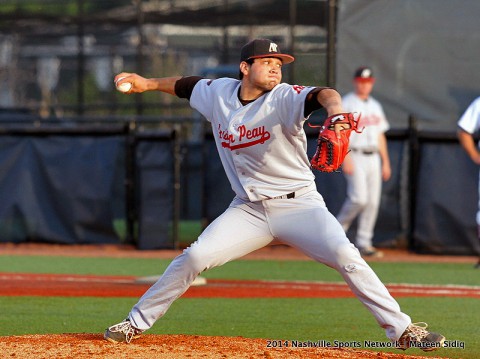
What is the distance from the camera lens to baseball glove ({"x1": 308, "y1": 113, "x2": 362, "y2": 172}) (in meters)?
5.46

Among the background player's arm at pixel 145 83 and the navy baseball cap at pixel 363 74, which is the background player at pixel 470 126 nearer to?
the navy baseball cap at pixel 363 74

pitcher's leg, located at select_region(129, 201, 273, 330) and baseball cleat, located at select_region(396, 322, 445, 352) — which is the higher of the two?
pitcher's leg, located at select_region(129, 201, 273, 330)

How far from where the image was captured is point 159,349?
599 centimetres

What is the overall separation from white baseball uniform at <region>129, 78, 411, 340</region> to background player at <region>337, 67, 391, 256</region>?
638cm

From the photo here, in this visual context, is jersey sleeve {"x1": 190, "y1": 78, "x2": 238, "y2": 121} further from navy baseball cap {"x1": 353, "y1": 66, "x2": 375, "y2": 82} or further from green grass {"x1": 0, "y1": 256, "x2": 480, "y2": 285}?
navy baseball cap {"x1": 353, "y1": 66, "x2": 375, "y2": 82}

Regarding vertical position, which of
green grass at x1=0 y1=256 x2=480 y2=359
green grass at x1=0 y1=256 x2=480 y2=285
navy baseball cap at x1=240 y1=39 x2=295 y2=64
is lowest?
green grass at x1=0 y1=256 x2=480 y2=285

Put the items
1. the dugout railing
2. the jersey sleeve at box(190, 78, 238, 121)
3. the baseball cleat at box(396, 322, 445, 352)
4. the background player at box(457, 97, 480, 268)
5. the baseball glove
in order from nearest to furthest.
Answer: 1. the baseball glove
2. the baseball cleat at box(396, 322, 445, 352)
3. the jersey sleeve at box(190, 78, 238, 121)
4. the background player at box(457, 97, 480, 268)
5. the dugout railing

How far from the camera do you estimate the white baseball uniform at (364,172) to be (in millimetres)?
12602

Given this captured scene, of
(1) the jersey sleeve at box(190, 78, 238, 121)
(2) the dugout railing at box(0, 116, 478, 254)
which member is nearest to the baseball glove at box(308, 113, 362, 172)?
(1) the jersey sleeve at box(190, 78, 238, 121)

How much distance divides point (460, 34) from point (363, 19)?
1.38 m

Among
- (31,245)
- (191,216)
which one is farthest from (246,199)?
(191,216)

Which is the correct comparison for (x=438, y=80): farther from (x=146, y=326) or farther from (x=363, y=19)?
(x=146, y=326)

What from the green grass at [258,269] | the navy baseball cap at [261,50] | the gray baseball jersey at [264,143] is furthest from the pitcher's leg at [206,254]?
the green grass at [258,269]

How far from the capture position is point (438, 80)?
48.4 ft
